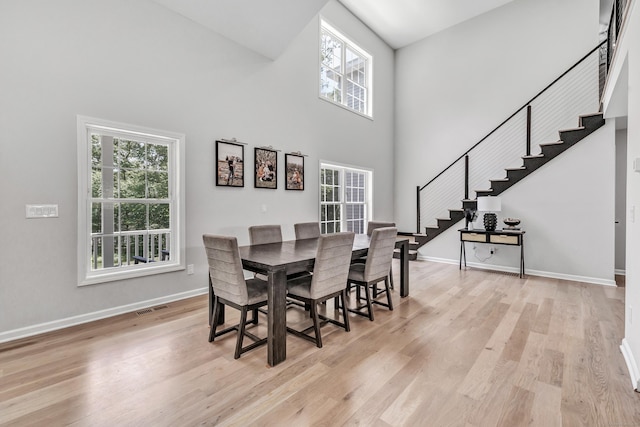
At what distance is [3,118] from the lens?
264cm

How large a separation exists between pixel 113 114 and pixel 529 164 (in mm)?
6138

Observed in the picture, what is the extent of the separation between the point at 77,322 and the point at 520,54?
8302mm

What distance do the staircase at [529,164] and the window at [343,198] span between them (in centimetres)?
138

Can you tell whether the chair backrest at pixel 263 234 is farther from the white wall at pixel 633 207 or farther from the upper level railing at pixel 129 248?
the white wall at pixel 633 207

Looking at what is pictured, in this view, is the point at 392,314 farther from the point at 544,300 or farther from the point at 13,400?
the point at 13,400

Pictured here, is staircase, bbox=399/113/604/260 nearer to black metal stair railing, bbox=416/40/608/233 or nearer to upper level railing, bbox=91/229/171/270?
black metal stair railing, bbox=416/40/608/233

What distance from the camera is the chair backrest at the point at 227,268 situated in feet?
7.64

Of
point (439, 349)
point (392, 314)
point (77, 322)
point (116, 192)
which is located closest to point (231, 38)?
point (116, 192)

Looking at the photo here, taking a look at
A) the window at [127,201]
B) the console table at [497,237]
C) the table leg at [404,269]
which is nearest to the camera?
the window at [127,201]

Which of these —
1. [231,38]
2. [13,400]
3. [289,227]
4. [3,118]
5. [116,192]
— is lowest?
[13,400]

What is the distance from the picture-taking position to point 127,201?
3434 mm

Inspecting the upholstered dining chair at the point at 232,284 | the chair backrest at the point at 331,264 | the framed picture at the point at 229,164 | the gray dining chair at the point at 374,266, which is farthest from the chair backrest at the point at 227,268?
the framed picture at the point at 229,164

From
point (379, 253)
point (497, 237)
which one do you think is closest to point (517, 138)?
point (497, 237)

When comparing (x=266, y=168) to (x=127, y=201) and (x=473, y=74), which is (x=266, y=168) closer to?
(x=127, y=201)
